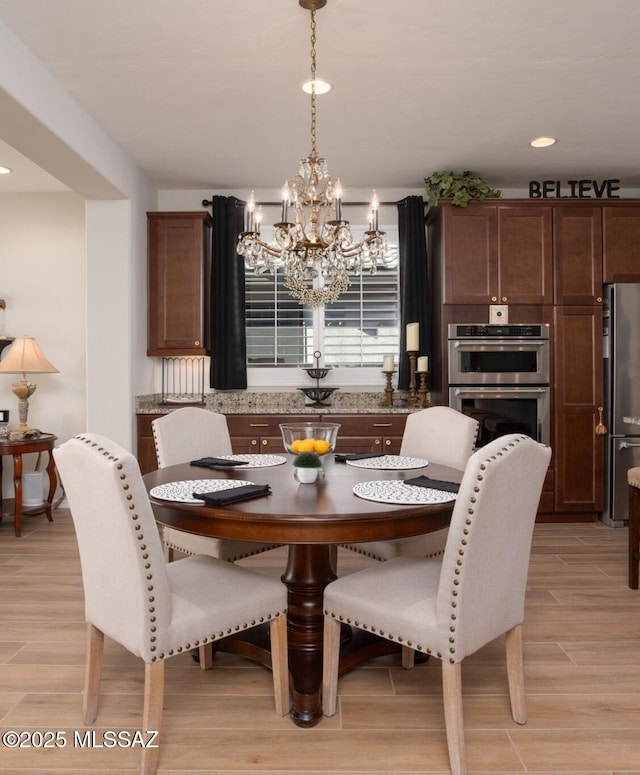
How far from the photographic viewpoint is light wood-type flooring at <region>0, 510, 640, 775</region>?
1715 mm

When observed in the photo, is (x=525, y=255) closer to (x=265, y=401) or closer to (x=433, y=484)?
(x=265, y=401)

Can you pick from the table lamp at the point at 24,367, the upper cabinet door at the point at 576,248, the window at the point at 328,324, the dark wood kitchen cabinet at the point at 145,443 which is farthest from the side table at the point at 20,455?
the upper cabinet door at the point at 576,248

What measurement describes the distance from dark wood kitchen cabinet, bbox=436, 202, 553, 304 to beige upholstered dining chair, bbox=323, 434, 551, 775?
2819mm

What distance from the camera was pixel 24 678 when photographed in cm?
217

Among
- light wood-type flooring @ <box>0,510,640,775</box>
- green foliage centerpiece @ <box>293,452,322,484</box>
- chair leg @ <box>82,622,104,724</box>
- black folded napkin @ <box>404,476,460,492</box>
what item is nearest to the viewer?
light wood-type flooring @ <box>0,510,640,775</box>

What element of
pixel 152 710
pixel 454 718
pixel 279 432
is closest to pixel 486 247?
pixel 279 432

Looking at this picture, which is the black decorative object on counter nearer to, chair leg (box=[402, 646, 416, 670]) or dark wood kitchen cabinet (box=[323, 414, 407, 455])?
dark wood kitchen cabinet (box=[323, 414, 407, 455])

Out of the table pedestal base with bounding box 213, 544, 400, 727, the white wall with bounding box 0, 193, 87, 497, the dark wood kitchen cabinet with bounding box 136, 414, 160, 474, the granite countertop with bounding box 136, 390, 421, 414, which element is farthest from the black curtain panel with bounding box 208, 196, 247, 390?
the table pedestal base with bounding box 213, 544, 400, 727

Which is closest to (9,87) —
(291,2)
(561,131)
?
(291,2)

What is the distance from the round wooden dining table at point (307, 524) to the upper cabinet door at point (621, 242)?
284cm

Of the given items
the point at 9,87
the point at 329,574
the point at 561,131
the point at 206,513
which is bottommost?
the point at 329,574

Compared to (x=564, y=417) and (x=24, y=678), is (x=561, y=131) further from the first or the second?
(x=24, y=678)

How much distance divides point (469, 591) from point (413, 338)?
298 cm

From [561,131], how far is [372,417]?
2225mm
